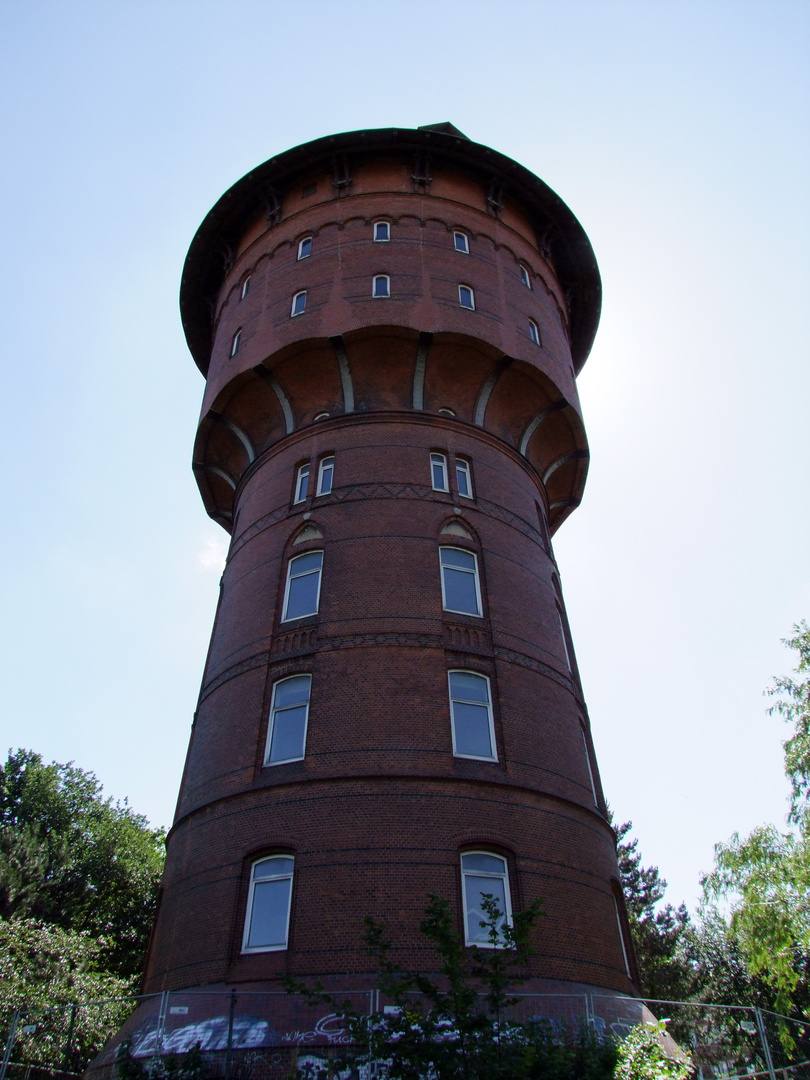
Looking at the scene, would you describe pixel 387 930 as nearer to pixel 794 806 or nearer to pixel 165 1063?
pixel 165 1063

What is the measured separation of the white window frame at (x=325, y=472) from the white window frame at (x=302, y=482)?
0.32 meters

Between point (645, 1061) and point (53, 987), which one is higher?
point (53, 987)

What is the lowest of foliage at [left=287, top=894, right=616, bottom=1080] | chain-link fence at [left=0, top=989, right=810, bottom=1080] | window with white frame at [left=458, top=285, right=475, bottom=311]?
foliage at [left=287, top=894, right=616, bottom=1080]

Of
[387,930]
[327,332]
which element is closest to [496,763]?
[387,930]

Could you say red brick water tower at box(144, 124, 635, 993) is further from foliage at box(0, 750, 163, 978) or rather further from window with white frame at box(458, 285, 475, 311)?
foliage at box(0, 750, 163, 978)

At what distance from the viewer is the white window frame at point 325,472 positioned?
17.8m

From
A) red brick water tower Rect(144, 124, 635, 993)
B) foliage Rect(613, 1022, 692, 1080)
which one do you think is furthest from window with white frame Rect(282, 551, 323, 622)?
foliage Rect(613, 1022, 692, 1080)

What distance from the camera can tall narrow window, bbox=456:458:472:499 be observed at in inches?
707

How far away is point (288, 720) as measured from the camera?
14.7m

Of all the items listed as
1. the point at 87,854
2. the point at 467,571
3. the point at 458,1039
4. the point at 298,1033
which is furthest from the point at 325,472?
the point at 87,854

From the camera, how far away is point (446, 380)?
19328 mm

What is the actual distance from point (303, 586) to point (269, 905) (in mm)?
6140

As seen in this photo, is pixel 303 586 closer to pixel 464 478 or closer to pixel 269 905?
pixel 464 478

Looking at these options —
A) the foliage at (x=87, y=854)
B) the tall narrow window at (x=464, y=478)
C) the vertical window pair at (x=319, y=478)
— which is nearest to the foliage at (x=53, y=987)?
the foliage at (x=87, y=854)
